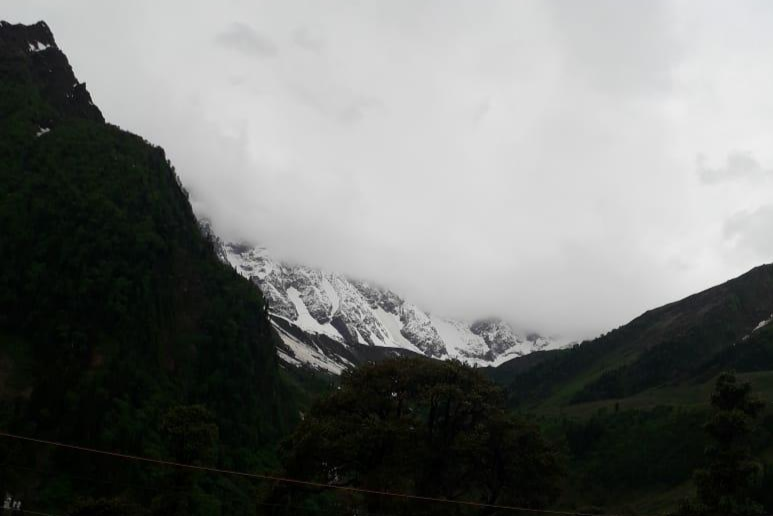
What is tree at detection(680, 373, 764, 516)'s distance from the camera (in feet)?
126

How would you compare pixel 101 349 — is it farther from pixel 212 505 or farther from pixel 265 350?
pixel 265 350

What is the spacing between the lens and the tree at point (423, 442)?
143 feet

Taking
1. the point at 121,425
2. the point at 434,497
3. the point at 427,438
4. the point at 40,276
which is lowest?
the point at 121,425

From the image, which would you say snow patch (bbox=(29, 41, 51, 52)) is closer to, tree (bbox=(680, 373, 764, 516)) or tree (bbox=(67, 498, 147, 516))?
tree (bbox=(67, 498, 147, 516))

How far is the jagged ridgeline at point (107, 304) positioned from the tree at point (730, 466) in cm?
7377

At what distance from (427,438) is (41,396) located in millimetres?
73800

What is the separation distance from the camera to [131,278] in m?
129

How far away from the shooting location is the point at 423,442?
44.6 meters

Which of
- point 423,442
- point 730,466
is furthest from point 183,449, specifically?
point 730,466

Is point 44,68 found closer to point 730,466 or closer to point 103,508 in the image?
point 103,508

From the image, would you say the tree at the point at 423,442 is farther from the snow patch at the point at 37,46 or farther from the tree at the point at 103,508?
the snow patch at the point at 37,46

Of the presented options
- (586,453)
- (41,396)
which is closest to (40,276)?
(41,396)

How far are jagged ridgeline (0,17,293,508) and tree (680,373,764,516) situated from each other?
7377cm

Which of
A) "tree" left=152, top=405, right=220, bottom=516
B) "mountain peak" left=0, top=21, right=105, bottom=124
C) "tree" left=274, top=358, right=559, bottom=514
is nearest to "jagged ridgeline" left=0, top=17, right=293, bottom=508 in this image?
"mountain peak" left=0, top=21, right=105, bottom=124
